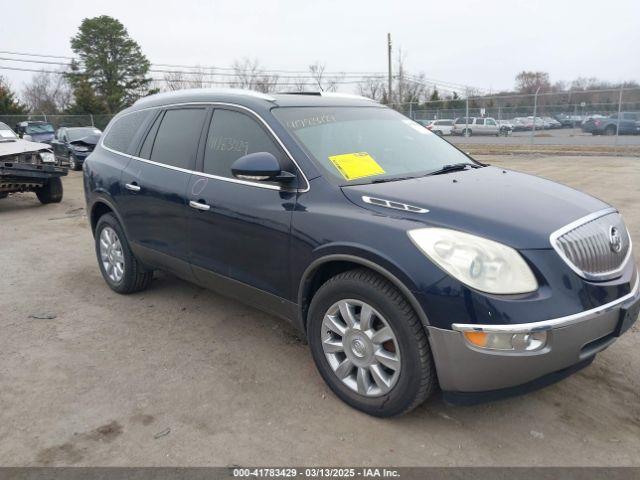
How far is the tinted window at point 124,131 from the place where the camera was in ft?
15.6

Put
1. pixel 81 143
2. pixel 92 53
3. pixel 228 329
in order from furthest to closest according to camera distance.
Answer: pixel 92 53 < pixel 81 143 < pixel 228 329

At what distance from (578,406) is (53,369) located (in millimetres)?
3305

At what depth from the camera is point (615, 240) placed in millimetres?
2916

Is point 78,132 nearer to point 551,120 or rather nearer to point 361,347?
point 361,347

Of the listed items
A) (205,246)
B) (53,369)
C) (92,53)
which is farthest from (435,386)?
(92,53)

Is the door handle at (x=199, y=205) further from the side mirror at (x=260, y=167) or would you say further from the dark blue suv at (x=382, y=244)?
the side mirror at (x=260, y=167)

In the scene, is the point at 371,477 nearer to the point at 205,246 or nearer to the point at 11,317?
the point at 205,246

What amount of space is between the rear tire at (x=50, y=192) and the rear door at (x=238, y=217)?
786 centimetres

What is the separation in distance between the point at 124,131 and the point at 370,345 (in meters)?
3.37

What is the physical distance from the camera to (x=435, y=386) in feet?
9.04

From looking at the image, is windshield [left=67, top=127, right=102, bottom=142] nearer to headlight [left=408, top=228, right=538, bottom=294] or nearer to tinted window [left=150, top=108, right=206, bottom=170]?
tinted window [left=150, top=108, right=206, bottom=170]

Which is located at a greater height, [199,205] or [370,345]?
[199,205]

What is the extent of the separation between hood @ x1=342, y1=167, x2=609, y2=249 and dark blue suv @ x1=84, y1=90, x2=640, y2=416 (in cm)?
1

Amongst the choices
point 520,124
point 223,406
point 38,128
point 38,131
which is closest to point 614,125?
point 520,124
